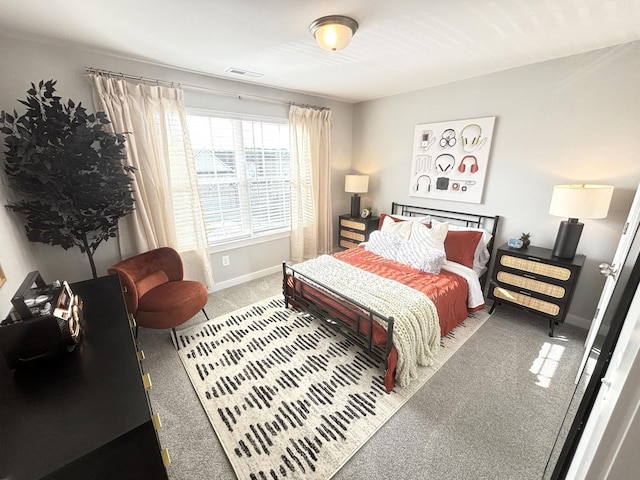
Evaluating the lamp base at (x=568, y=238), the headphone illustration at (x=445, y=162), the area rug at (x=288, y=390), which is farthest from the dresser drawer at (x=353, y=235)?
the lamp base at (x=568, y=238)

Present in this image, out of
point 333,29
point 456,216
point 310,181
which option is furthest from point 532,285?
point 310,181

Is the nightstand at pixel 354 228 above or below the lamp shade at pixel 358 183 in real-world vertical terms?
below

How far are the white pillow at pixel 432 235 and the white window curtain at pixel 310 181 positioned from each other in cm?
163

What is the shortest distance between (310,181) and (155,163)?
197cm

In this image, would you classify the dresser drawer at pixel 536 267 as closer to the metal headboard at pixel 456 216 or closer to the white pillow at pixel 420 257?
the metal headboard at pixel 456 216

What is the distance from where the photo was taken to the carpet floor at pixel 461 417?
1.40 metres

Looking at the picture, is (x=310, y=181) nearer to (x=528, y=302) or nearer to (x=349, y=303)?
(x=349, y=303)

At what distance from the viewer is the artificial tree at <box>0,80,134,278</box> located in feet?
5.87

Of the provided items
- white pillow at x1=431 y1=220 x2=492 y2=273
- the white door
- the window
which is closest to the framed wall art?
white pillow at x1=431 y1=220 x2=492 y2=273

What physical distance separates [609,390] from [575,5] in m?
2.15

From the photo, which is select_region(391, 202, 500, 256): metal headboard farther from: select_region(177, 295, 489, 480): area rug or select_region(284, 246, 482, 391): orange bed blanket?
select_region(177, 295, 489, 480): area rug

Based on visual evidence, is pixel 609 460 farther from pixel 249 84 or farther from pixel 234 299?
pixel 249 84

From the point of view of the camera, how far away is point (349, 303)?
2.16 m

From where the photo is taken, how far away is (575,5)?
150 cm
